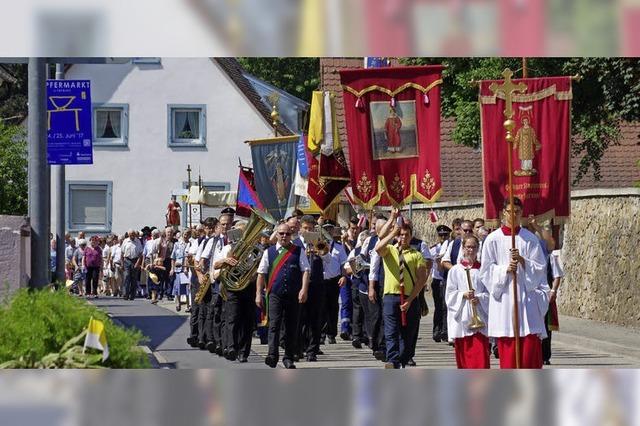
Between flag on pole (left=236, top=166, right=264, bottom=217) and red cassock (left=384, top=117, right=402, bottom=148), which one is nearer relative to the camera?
red cassock (left=384, top=117, right=402, bottom=148)

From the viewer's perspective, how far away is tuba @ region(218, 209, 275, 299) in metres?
19.5

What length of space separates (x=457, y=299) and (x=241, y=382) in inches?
97.3

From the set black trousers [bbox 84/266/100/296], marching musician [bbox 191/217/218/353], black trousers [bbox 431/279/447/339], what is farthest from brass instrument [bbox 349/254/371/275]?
black trousers [bbox 84/266/100/296]

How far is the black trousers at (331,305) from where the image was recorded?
22.7 meters

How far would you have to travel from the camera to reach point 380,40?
1037 cm

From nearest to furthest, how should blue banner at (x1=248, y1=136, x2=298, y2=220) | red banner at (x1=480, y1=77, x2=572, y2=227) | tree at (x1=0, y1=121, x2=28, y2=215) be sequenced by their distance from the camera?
red banner at (x1=480, y1=77, x2=572, y2=227) → blue banner at (x1=248, y1=136, x2=298, y2=220) → tree at (x1=0, y1=121, x2=28, y2=215)

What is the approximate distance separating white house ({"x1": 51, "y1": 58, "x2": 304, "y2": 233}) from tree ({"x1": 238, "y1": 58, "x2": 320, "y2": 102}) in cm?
1819

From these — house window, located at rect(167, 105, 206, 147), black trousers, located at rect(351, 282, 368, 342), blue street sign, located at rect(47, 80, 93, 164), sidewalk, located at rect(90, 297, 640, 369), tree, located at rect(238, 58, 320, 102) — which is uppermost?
tree, located at rect(238, 58, 320, 102)

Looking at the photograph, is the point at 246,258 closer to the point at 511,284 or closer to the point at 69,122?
the point at 69,122

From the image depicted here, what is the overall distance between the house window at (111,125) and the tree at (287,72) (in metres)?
19.2

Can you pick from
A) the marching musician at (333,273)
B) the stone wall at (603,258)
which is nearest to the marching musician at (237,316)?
the marching musician at (333,273)

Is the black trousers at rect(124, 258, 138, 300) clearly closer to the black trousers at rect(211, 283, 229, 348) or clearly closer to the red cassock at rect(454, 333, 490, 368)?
the black trousers at rect(211, 283, 229, 348)

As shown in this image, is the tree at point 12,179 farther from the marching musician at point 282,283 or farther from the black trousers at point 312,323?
the marching musician at point 282,283

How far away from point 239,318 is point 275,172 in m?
2.79
